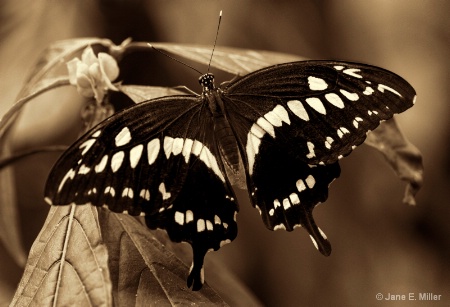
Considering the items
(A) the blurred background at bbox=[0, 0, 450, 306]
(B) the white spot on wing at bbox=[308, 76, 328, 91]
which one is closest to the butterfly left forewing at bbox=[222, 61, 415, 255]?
(B) the white spot on wing at bbox=[308, 76, 328, 91]

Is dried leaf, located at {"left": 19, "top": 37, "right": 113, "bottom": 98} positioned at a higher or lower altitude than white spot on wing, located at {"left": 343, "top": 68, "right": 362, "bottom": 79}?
higher

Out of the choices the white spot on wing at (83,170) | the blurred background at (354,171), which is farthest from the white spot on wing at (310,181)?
the blurred background at (354,171)

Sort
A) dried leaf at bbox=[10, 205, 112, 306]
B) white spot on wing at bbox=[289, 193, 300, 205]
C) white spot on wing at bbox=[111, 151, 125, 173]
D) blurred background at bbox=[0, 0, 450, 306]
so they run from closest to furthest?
dried leaf at bbox=[10, 205, 112, 306], white spot on wing at bbox=[111, 151, 125, 173], white spot on wing at bbox=[289, 193, 300, 205], blurred background at bbox=[0, 0, 450, 306]

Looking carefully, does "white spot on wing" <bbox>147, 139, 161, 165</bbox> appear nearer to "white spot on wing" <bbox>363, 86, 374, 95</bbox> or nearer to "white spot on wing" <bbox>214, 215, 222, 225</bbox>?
"white spot on wing" <bbox>214, 215, 222, 225</bbox>

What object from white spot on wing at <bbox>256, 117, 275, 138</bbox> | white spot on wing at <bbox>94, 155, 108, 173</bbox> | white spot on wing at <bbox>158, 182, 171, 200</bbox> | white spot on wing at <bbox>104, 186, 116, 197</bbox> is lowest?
white spot on wing at <bbox>104, 186, 116, 197</bbox>

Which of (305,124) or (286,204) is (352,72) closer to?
(305,124)

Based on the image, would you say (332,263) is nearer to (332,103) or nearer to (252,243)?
(252,243)

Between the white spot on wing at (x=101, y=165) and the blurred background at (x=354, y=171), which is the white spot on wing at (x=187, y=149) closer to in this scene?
the white spot on wing at (x=101, y=165)
